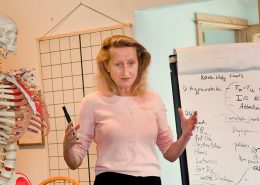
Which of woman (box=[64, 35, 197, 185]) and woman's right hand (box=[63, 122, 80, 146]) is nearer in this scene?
woman's right hand (box=[63, 122, 80, 146])

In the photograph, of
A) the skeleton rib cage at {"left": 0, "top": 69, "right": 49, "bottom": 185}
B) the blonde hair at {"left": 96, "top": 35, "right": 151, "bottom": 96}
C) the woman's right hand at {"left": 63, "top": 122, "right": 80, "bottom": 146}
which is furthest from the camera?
the blonde hair at {"left": 96, "top": 35, "right": 151, "bottom": 96}

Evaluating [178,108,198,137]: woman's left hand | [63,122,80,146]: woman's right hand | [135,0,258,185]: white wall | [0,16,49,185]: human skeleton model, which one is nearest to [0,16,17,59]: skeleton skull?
[0,16,49,185]: human skeleton model

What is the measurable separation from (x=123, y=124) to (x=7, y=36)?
1.89 ft

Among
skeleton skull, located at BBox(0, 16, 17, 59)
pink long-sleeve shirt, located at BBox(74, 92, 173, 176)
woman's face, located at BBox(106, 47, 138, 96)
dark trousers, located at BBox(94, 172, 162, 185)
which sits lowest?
dark trousers, located at BBox(94, 172, 162, 185)

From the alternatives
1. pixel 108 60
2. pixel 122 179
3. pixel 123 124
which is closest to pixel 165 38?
pixel 108 60

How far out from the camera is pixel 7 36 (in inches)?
56.8

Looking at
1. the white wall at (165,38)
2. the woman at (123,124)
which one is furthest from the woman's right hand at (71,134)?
the white wall at (165,38)

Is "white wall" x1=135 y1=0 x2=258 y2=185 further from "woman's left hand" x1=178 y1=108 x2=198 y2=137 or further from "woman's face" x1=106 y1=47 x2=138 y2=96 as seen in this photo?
"woman's left hand" x1=178 y1=108 x2=198 y2=137

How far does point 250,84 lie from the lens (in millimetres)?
1883

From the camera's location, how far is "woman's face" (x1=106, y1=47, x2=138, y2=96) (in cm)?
176

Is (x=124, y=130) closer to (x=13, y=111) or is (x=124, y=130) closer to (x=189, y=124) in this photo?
(x=189, y=124)

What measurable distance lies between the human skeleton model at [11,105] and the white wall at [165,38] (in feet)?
4.55

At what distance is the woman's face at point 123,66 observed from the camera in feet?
5.78

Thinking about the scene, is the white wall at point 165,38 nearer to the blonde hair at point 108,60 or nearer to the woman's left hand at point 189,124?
the blonde hair at point 108,60
